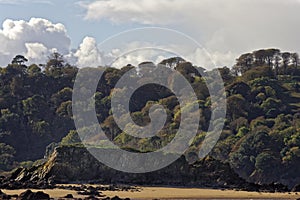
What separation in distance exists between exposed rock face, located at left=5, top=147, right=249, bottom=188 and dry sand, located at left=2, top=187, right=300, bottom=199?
9.77 feet

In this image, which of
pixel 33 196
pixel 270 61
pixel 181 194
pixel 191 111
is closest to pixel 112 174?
pixel 181 194

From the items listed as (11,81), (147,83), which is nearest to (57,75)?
(11,81)

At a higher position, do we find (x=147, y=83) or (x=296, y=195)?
(x=147, y=83)

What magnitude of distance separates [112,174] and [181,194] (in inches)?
297

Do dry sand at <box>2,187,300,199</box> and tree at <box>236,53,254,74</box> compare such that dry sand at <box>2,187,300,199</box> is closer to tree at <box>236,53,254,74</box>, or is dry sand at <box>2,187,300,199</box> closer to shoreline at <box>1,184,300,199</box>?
shoreline at <box>1,184,300,199</box>

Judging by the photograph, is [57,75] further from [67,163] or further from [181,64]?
[67,163]

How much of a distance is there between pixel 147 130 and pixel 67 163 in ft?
88.1

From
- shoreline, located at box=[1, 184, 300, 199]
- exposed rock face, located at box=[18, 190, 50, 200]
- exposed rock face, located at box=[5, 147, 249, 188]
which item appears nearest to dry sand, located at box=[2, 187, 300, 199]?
shoreline, located at box=[1, 184, 300, 199]

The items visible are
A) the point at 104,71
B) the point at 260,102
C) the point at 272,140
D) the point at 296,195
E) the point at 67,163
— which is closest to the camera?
the point at 296,195

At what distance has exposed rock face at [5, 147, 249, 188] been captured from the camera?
42688 mm

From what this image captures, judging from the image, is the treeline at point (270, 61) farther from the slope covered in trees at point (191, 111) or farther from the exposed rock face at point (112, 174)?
the exposed rock face at point (112, 174)

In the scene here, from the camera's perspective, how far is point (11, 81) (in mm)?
91562

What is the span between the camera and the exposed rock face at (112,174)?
42.7 meters

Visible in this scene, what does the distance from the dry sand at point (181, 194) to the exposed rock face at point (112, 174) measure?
2977 mm
